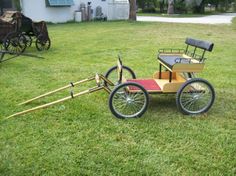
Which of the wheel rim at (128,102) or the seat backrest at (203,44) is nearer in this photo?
the wheel rim at (128,102)

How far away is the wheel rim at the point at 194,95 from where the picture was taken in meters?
4.42

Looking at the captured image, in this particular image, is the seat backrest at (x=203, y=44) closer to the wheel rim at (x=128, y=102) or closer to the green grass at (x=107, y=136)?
the green grass at (x=107, y=136)

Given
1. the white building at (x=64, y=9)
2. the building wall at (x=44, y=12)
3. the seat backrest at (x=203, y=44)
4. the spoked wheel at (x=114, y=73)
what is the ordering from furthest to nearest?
the white building at (x=64, y=9) → the building wall at (x=44, y=12) → the spoked wheel at (x=114, y=73) → the seat backrest at (x=203, y=44)

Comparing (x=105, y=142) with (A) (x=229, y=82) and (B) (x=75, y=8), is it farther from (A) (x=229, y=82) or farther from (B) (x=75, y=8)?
(B) (x=75, y=8)

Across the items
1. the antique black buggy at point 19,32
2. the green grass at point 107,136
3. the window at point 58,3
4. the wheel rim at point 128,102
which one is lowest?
the green grass at point 107,136

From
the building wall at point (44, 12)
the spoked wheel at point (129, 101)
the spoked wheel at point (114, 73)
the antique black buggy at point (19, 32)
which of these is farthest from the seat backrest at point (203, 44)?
the building wall at point (44, 12)

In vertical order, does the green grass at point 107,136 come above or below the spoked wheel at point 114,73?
below

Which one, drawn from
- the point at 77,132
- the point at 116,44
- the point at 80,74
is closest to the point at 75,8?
the point at 116,44

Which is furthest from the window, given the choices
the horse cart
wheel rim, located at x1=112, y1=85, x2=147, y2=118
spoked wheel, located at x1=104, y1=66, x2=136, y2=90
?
wheel rim, located at x1=112, y1=85, x2=147, y2=118

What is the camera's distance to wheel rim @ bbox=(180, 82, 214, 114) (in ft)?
14.5

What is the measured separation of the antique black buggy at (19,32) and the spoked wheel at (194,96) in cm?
590

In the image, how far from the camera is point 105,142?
145 inches

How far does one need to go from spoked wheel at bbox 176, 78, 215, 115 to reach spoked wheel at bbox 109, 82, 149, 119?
1.59 feet

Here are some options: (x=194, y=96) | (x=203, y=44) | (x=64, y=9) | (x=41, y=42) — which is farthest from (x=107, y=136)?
(x=64, y=9)
